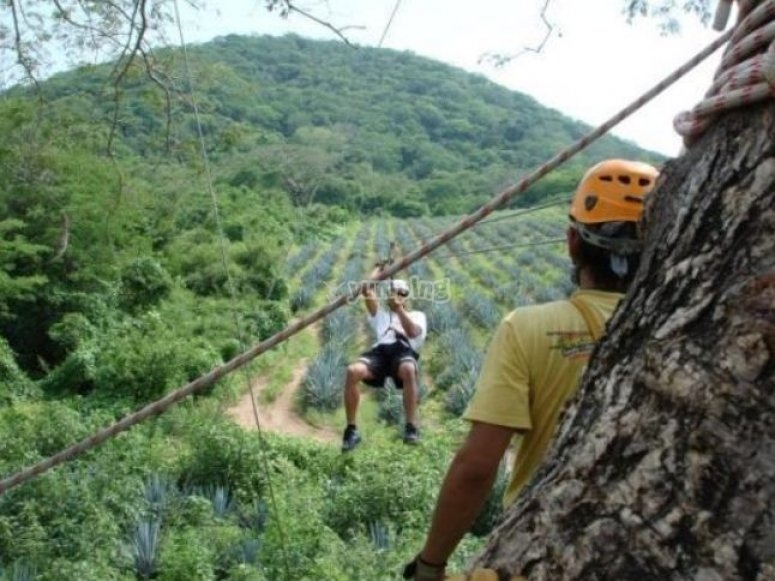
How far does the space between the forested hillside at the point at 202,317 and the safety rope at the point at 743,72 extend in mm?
1805

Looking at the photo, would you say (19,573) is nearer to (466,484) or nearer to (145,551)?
(145,551)

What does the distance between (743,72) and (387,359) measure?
4.99 meters

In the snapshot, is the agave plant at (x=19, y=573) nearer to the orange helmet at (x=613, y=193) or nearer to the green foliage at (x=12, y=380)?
the orange helmet at (x=613, y=193)

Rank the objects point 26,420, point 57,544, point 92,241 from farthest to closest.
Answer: point 92,241, point 26,420, point 57,544

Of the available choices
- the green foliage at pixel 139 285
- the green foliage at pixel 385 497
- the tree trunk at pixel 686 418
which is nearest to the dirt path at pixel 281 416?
the green foliage at pixel 385 497

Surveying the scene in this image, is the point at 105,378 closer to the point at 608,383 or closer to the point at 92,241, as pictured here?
the point at 92,241

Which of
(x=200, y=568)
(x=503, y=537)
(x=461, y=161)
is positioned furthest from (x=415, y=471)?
(x=461, y=161)

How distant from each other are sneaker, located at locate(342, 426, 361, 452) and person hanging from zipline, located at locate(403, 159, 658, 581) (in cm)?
490

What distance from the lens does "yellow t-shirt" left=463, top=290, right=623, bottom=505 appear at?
137cm

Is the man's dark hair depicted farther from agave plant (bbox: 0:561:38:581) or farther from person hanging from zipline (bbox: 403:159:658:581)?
agave plant (bbox: 0:561:38:581)

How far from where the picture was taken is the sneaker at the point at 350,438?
6.30 m

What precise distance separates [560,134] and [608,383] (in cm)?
6410

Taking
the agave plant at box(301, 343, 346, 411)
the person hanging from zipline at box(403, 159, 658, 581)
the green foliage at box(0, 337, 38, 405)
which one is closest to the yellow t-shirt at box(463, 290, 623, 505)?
the person hanging from zipline at box(403, 159, 658, 581)

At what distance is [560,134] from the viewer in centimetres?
6222
